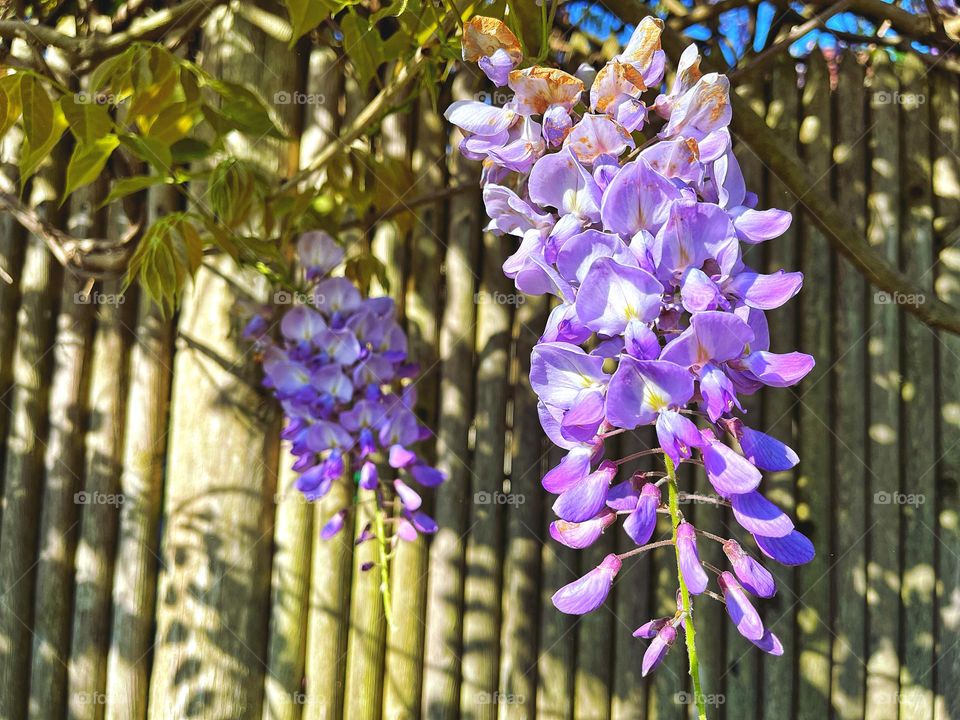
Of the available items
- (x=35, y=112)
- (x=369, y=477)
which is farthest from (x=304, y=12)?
(x=369, y=477)

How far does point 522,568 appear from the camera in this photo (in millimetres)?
2318

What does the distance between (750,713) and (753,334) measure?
1819mm

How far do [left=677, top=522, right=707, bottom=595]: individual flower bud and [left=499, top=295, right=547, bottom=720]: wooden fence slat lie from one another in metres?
1.38

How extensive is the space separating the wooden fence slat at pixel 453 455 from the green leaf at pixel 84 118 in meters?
1.04

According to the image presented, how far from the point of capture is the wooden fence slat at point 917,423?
235 cm

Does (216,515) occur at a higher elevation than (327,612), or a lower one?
higher

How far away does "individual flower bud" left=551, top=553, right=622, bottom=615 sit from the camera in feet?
3.27

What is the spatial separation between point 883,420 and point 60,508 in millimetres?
2438

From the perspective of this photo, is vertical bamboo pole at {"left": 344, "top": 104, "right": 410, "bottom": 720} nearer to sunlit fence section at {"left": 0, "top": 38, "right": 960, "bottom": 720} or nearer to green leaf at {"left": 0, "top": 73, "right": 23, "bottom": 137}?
sunlit fence section at {"left": 0, "top": 38, "right": 960, "bottom": 720}

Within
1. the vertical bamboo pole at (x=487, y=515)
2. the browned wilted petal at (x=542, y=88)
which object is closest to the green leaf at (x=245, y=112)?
the browned wilted petal at (x=542, y=88)

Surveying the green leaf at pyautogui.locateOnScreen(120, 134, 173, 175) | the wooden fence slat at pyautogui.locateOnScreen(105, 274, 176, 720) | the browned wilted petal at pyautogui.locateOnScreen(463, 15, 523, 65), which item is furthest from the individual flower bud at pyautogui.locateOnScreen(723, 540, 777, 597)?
the wooden fence slat at pyautogui.locateOnScreen(105, 274, 176, 720)

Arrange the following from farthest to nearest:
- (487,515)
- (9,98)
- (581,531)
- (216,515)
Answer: (487,515) < (216,515) < (9,98) < (581,531)

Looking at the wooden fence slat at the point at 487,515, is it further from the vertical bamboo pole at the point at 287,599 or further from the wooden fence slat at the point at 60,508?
the wooden fence slat at the point at 60,508

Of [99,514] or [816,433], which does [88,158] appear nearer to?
[99,514]
